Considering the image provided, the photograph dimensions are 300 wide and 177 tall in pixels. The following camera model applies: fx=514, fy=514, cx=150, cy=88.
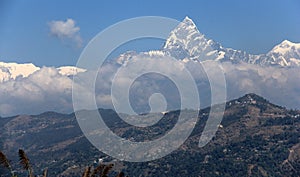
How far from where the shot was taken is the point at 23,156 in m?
19.1

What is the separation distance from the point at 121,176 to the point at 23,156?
13.4ft

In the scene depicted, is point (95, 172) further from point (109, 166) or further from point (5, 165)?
point (5, 165)

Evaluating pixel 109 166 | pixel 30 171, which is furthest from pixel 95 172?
pixel 30 171

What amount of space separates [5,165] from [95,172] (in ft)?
11.8

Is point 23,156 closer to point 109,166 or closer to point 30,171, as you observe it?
point 30,171

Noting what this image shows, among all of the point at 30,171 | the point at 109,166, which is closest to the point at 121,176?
the point at 109,166

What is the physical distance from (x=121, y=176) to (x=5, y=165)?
4735 millimetres

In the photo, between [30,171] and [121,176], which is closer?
[30,171]

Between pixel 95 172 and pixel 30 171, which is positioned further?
pixel 95 172

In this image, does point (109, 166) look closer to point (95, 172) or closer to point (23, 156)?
point (95, 172)

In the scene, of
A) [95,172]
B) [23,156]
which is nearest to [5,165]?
[23,156]

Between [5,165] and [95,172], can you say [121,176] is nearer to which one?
[95,172]

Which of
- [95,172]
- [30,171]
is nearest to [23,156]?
[30,171]

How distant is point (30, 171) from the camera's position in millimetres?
18594
